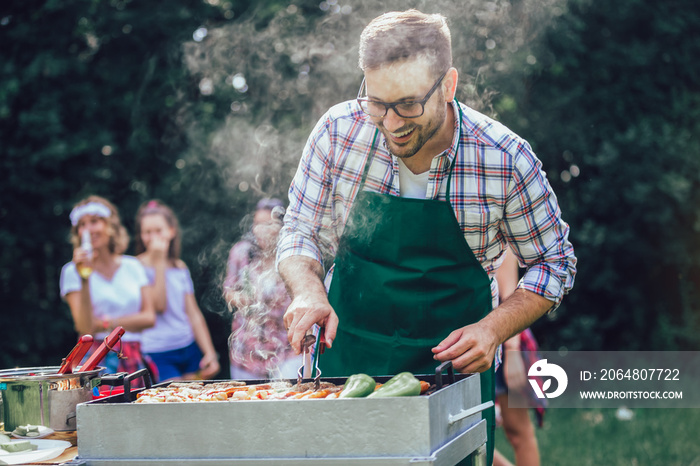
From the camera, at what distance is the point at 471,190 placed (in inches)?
93.0

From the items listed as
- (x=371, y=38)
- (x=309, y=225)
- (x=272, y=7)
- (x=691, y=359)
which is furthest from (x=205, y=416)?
(x=691, y=359)

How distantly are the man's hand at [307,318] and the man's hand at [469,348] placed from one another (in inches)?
12.3

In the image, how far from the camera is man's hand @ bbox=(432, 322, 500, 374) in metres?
1.99

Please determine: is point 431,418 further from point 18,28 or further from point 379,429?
point 18,28

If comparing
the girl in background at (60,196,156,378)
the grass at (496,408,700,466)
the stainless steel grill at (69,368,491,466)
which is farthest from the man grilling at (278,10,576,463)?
the grass at (496,408,700,466)

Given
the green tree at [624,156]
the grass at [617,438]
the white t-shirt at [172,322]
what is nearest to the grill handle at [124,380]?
the white t-shirt at [172,322]

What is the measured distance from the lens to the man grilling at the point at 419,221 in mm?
2232

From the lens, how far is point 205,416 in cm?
157

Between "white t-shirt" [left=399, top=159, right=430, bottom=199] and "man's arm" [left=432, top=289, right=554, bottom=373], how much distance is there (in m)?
0.47

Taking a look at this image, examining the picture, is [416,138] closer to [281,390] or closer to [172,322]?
[281,390]

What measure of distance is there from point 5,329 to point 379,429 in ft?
24.0

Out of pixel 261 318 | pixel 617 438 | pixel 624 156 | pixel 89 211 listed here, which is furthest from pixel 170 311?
pixel 624 156

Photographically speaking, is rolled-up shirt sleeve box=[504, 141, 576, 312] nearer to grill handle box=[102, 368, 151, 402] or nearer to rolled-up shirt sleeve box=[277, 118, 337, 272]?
rolled-up shirt sleeve box=[277, 118, 337, 272]

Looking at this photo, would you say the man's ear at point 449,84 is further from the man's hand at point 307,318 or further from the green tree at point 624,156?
the green tree at point 624,156
